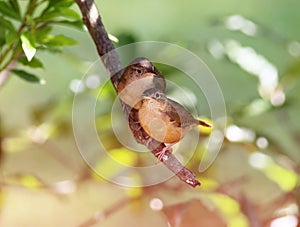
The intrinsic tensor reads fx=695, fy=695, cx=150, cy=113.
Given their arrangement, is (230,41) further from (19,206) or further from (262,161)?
(19,206)

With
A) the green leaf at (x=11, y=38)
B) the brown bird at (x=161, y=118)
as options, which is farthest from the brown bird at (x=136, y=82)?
the green leaf at (x=11, y=38)

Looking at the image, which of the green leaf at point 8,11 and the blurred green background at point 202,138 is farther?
the blurred green background at point 202,138

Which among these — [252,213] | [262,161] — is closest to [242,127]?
[262,161]

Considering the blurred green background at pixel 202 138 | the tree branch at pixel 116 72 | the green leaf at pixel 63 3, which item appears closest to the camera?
the tree branch at pixel 116 72

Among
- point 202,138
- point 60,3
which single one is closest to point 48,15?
point 60,3

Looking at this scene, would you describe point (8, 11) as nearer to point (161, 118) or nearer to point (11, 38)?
point (11, 38)

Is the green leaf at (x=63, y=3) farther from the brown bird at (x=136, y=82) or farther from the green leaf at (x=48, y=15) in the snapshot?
the brown bird at (x=136, y=82)

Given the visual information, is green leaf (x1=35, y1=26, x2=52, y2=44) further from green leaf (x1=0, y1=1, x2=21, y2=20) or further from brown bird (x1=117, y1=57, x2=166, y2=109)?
brown bird (x1=117, y1=57, x2=166, y2=109)
